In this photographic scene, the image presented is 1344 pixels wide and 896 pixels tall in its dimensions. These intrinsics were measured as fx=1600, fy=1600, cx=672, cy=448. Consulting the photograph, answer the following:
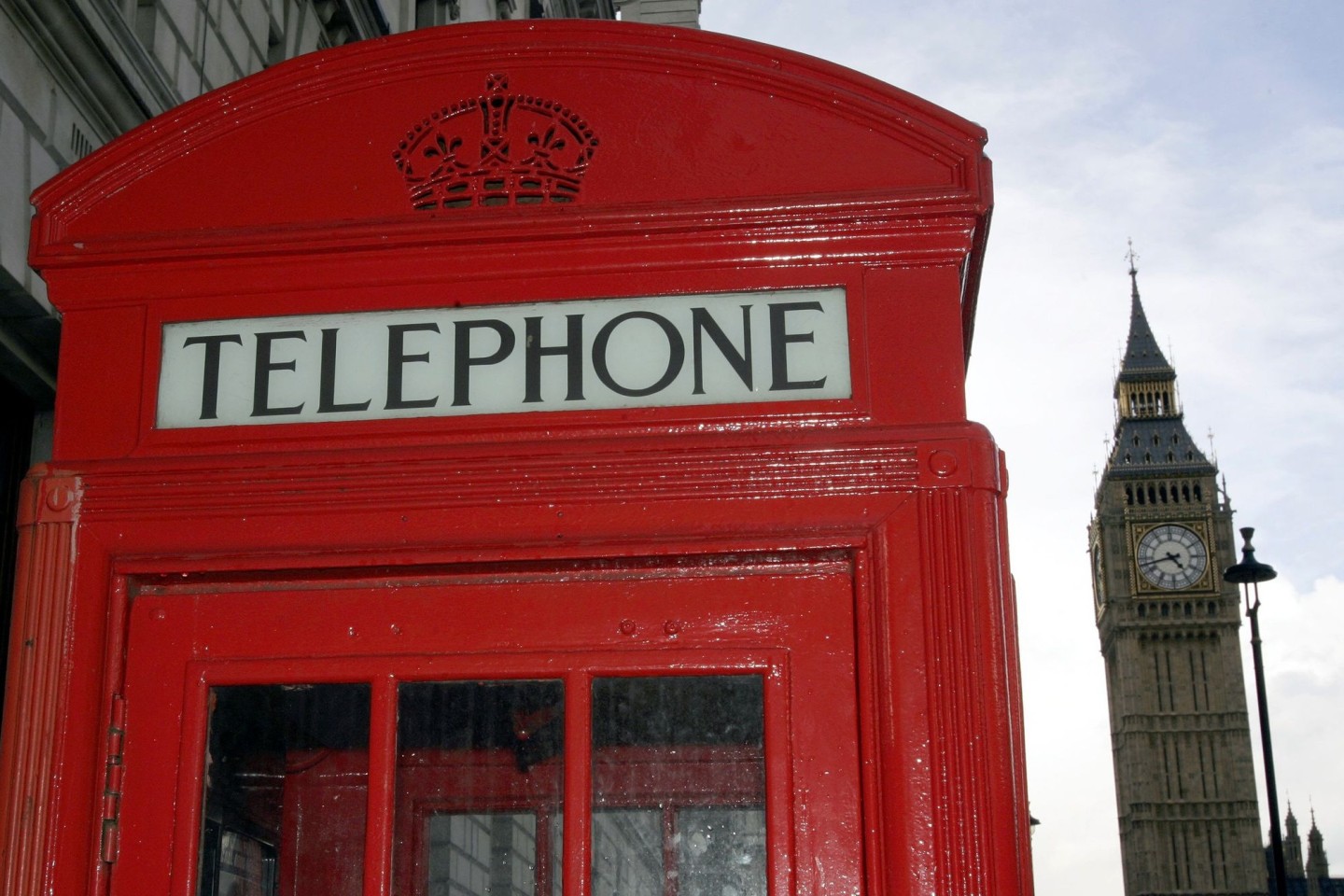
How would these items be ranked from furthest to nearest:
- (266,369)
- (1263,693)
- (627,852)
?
1. (1263,693)
2. (266,369)
3. (627,852)

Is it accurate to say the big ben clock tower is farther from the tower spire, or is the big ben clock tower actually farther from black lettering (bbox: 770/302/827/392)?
black lettering (bbox: 770/302/827/392)

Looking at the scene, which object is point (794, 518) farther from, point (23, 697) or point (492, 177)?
point (23, 697)

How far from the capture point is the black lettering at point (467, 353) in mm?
2213

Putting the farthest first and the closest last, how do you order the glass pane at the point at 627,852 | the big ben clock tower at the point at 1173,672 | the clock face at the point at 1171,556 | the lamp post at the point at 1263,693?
the clock face at the point at 1171,556
the big ben clock tower at the point at 1173,672
the lamp post at the point at 1263,693
the glass pane at the point at 627,852

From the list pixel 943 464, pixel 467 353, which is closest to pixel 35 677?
pixel 467 353

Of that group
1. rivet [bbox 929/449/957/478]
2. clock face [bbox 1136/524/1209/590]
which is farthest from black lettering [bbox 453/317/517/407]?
clock face [bbox 1136/524/1209/590]

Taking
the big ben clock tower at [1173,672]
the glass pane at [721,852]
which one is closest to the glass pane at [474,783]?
the glass pane at [721,852]

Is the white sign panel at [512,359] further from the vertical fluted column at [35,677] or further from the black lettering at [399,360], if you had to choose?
the vertical fluted column at [35,677]

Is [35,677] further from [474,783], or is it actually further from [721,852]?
[721,852]

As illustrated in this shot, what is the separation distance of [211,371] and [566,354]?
513 mm

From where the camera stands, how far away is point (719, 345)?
219 centimetres

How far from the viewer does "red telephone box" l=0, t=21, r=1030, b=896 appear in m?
2.03

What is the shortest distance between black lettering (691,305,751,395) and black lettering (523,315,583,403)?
16 centimetres

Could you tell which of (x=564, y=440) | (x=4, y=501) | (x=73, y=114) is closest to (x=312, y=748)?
(x=564, y=440)
